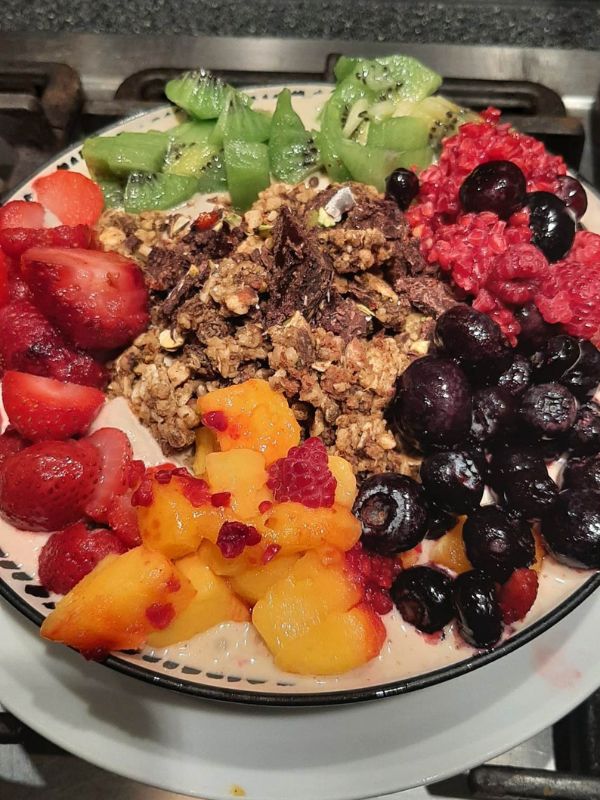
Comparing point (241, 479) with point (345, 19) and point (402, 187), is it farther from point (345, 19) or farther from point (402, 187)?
point (345, 19)

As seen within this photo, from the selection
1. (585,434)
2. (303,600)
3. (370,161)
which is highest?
(370,161)

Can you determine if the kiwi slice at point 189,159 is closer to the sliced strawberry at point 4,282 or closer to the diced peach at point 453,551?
the sliced strawberry at point 4,282

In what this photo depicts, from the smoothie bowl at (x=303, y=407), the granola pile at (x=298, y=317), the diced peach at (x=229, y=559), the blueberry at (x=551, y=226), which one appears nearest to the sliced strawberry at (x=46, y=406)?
the smoothie bowl at (x=303, y=407)

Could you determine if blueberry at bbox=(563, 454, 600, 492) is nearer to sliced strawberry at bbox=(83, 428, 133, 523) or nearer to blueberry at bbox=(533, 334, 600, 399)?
blueberry at bbox=(533, 334, 600, 399)

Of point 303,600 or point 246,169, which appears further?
point 246,169

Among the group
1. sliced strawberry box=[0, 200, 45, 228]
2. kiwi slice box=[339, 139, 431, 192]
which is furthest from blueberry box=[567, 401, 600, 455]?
sliced strawberry box=[0, 200, 45, 228]

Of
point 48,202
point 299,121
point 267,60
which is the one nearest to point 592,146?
point 299,121

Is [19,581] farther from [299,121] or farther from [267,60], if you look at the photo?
[267,60]

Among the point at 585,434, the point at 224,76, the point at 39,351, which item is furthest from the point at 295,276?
the point at 224,76
